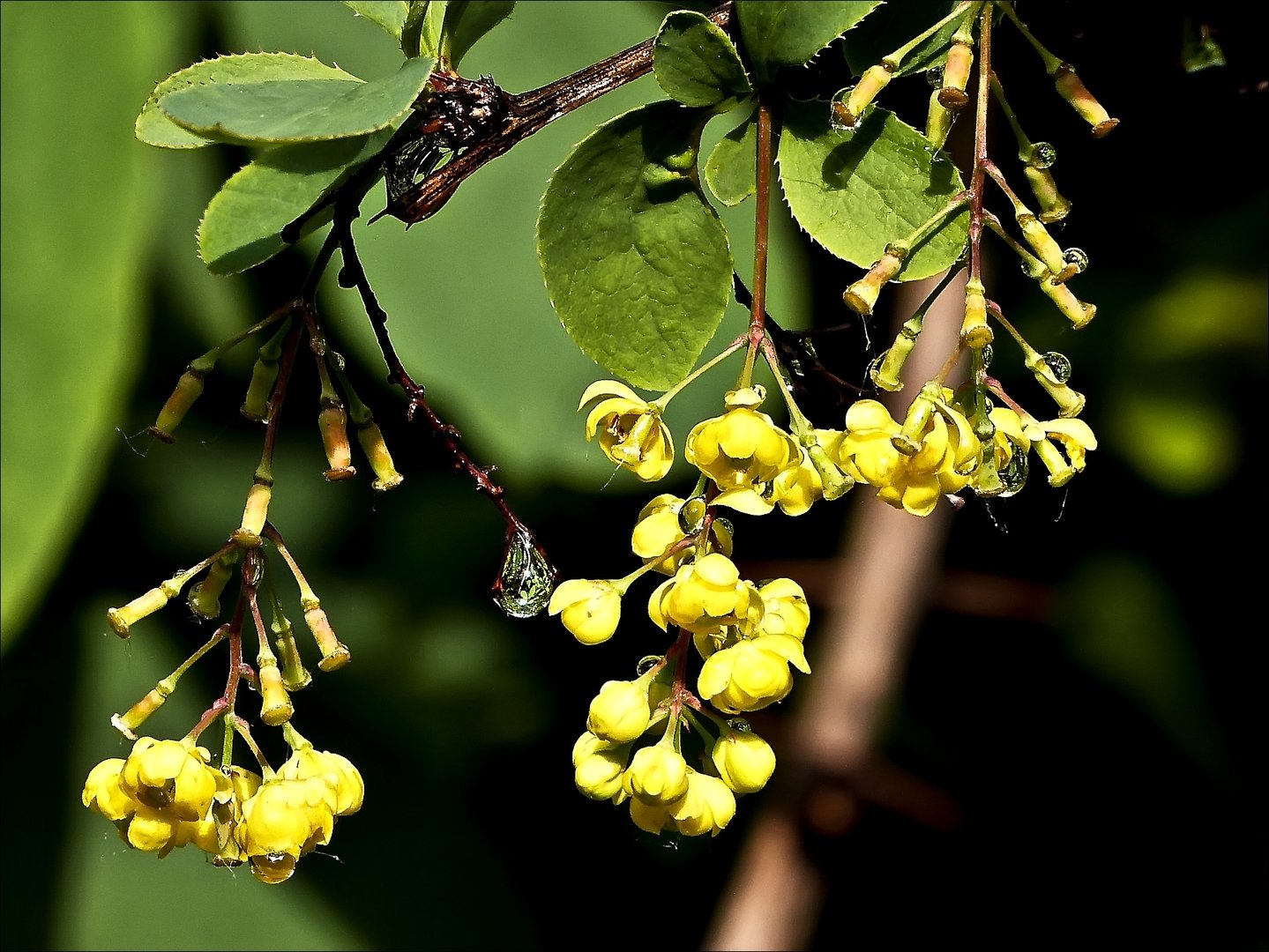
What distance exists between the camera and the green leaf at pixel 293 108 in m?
0.49

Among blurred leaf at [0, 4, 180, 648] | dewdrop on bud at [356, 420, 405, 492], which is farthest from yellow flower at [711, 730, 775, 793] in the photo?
blurred leaf at [0, 4, 180, 648]

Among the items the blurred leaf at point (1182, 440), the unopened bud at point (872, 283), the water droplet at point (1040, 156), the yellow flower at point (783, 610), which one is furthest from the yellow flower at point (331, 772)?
the blurred leaf at point (1182, 440)

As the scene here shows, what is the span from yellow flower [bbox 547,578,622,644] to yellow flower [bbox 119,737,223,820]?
0.19m

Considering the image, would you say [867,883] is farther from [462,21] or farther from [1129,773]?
[462,21]

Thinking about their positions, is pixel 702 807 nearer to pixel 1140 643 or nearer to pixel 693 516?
pixel 693 516

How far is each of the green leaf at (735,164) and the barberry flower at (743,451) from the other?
12 centimetres

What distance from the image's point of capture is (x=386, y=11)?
639mm

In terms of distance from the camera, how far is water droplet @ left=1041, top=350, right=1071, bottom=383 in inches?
24.0

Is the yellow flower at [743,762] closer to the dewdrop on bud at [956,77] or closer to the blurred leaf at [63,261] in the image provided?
the dewdrop on bud at [956,77]

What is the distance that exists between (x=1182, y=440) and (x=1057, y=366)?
80 centimetres

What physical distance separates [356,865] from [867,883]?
30.3 inches

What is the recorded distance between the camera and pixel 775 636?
0.56m

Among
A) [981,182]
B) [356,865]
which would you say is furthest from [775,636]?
[356,865]

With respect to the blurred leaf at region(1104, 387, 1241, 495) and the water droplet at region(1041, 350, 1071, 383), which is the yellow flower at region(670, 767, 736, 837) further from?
the blurred leaf at region(1104, 387, 1241, 495)
